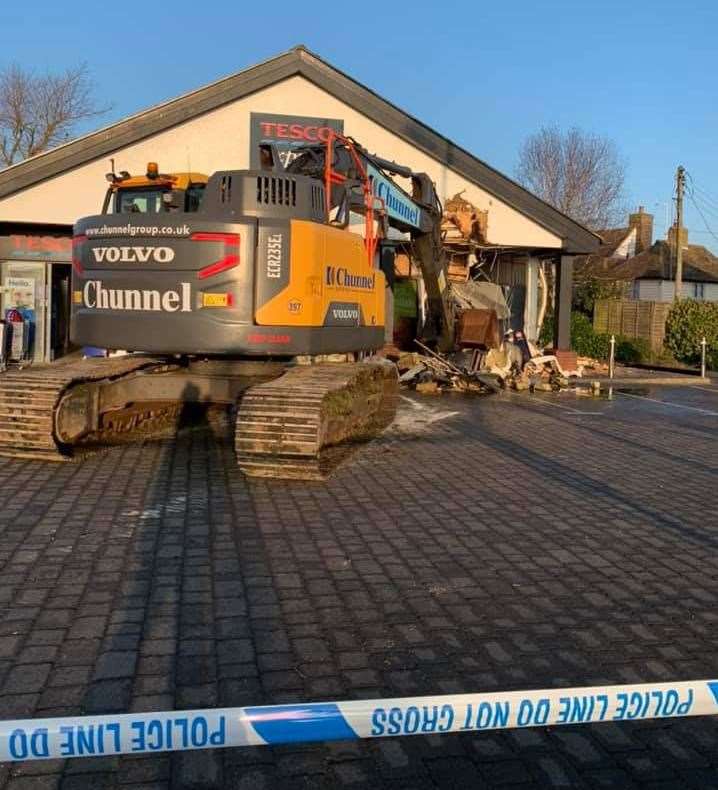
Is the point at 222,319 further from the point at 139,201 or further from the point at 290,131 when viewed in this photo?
the point at 290,131

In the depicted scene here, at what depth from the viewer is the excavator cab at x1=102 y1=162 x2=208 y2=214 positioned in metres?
9.16

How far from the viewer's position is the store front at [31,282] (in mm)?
19297

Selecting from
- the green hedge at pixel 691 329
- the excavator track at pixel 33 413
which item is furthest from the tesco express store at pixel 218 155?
the green hedge at pixel 691 329

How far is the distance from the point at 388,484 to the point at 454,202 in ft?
43.5

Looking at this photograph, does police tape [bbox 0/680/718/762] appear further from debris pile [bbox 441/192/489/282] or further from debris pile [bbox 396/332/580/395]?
debris pile [bbox 441/192/489/282]

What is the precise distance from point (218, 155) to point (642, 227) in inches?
1827

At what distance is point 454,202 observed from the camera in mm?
20016

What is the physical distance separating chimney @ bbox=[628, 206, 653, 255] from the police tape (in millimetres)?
60324

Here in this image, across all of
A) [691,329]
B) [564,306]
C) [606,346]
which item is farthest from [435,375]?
[691,329]

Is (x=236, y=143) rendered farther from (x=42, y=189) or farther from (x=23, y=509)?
(x=23, y=509)

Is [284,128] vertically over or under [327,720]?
over

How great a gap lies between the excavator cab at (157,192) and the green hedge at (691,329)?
24503 millimetres

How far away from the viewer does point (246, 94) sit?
739 inches

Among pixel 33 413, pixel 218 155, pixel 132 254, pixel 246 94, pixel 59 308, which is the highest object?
pixel 246 94
